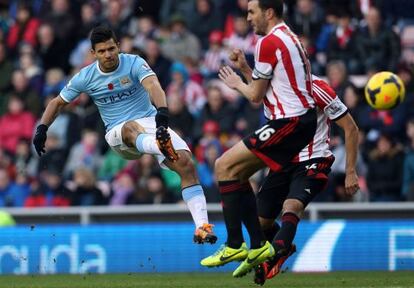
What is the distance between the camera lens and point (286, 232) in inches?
433

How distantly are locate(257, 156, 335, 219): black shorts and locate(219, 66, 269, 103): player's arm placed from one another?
4.03 feet

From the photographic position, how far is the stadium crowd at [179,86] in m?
17.2

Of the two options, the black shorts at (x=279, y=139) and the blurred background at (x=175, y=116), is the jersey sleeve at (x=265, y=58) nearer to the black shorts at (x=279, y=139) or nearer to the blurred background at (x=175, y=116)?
the black shorts at (x=279, y=139)

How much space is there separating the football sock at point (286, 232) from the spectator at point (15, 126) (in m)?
9.12

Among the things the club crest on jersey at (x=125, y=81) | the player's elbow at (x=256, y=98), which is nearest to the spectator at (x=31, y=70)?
the club crest on jersey at (x=125, y=81)

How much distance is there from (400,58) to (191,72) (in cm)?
342

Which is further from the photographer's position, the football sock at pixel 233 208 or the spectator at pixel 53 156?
the spectator at pixel 53 156

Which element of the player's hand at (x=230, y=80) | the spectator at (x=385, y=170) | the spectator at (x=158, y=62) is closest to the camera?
the player's hand at (x=230, y=80)

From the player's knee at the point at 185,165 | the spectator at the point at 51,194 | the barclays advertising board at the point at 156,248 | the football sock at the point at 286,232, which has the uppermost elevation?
the player's knee at the point at 185,165

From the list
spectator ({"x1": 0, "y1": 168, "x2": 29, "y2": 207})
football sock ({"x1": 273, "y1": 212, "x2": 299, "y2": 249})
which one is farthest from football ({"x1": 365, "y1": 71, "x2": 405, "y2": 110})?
spectator ({"x1": 0, "y1": 168, "x2": 29, "y2": 207})

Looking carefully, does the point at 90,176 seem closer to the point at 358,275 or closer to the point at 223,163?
the point at 358,275

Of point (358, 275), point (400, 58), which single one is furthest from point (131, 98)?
point (400, 58)

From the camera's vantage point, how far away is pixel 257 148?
10.6m

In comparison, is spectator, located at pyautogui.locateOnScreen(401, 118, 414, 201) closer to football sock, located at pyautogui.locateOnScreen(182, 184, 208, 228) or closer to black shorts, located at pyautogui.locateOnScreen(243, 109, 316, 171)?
football sock, located at pyautogui.locateOnScreen(182, 184, 208, 228)
